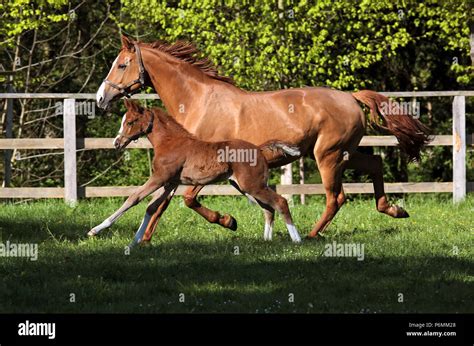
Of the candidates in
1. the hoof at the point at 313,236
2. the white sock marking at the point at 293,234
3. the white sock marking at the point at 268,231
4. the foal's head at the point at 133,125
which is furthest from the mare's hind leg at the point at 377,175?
the foal's head at the point at 133,125

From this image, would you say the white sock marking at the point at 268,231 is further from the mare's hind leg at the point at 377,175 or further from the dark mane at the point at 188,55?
the dark mane at the point at 188,55

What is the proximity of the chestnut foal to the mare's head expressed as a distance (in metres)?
1.02

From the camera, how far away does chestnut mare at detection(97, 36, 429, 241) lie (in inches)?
441

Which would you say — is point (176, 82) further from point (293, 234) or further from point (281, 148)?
point (293, 234)

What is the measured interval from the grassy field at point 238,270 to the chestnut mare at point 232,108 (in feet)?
2.69

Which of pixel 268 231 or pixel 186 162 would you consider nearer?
pixel 186 162

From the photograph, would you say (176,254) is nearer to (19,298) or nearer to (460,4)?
(19,298)

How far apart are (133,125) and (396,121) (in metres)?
3.64

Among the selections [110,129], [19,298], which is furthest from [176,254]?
[110,129]

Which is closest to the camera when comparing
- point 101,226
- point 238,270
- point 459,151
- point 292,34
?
point 238,270

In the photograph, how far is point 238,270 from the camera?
8789 mm

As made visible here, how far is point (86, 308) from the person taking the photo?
7.47m

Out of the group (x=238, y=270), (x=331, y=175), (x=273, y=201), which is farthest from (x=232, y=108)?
(x=238, y=270)

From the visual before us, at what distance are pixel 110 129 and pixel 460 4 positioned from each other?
765 centimetres
